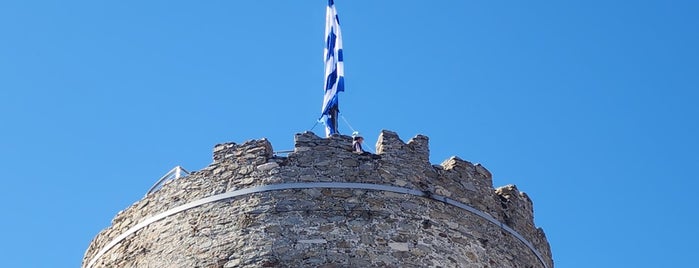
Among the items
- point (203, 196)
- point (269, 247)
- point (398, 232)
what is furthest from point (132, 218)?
point (398, 232)

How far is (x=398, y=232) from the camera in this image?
1506cm

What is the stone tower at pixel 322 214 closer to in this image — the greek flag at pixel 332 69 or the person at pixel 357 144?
the person at pixel 357 144

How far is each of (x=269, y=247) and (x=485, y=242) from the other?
272cm

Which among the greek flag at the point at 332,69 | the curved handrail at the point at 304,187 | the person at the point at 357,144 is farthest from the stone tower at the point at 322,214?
the greek flag at the point at 332,69

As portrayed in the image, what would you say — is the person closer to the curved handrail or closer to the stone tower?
the stone tower

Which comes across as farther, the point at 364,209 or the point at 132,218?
the point at 132,218

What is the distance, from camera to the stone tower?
1479 centimetres

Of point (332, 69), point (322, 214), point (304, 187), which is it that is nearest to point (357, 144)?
point (304, 187)

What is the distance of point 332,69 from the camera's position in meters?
19.6

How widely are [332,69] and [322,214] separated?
493cm

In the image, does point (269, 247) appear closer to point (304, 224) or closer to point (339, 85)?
point (304, 224)

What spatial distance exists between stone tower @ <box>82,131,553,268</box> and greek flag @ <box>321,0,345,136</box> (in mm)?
2845

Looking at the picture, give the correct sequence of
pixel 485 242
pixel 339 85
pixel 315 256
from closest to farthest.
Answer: pixel 315 256, pixel 485 242, pixel 339 85

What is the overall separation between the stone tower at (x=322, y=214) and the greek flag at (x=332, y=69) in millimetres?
2845
